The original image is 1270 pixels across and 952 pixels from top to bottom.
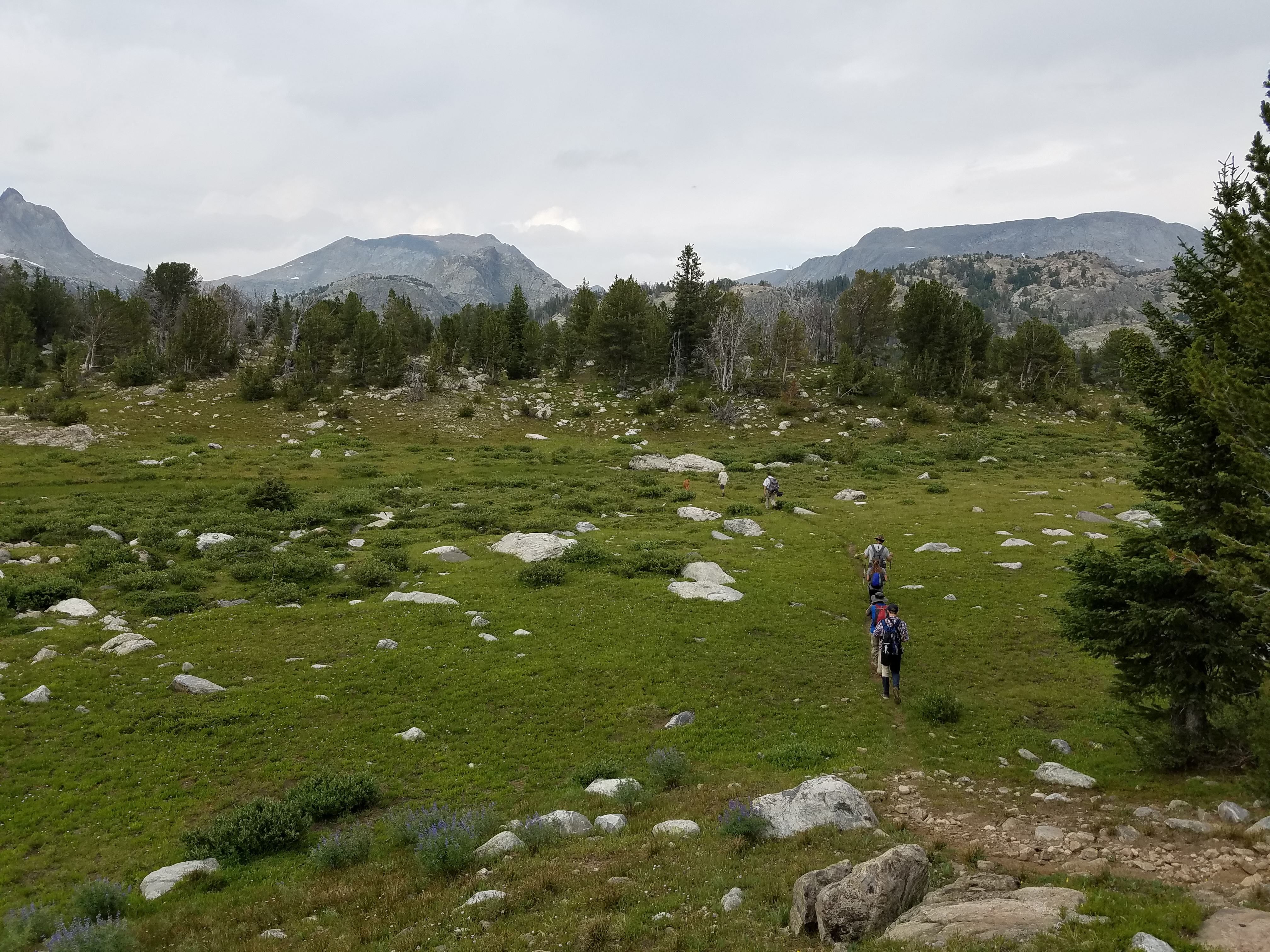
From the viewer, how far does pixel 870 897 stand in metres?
7.59

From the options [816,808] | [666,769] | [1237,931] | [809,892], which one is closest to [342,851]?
[666,769]

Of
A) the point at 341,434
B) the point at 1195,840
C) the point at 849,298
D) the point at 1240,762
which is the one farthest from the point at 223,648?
the point at 849,298

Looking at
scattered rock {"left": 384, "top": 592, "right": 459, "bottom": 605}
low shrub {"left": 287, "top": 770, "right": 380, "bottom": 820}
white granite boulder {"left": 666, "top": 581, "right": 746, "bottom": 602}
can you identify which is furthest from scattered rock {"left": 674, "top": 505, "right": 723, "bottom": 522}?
low shrub {"left": 287, "top": 770, "right": 380, "bottom": 820}

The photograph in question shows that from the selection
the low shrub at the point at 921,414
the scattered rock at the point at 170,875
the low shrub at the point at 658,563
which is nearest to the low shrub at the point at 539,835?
the scattered rock at the point at 170,875

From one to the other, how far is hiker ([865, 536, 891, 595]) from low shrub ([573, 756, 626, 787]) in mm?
12491

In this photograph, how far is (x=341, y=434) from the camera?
198ft

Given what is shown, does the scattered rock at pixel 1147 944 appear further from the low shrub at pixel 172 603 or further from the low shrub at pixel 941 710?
the low shrub at pixel 172 603

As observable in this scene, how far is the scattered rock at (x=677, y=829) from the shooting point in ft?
35.7

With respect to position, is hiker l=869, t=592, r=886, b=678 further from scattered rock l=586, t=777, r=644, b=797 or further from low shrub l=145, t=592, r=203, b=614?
low shrub l=145, t=592, r=203, b=614

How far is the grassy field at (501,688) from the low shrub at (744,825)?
23cm

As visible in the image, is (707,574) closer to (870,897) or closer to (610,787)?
(610,787)

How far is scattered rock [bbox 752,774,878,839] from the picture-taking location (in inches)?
422

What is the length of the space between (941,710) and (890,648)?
1.90m

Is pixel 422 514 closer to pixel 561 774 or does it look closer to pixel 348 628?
pixel 348 628
